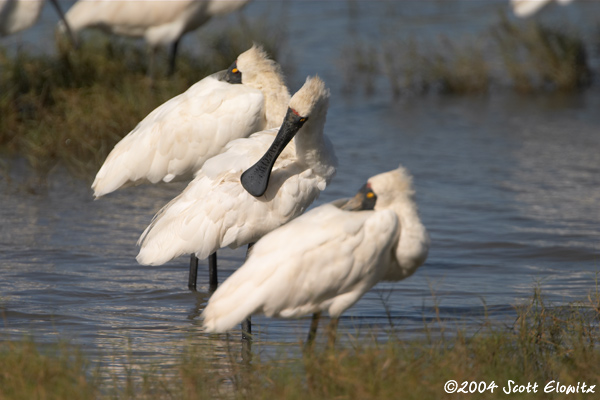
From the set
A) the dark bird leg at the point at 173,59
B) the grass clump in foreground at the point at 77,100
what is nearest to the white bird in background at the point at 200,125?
the grass clump in foreground at the point at 77,100

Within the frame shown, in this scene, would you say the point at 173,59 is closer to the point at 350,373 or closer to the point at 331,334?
the point at 331,334

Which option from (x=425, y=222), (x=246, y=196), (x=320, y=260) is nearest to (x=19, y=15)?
(x=425, y=222)

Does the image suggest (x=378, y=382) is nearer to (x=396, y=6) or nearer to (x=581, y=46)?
(x=581, y=46)

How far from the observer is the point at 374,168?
10.5 m

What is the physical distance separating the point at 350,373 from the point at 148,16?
26.1 feet

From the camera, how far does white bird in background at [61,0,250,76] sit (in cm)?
1109

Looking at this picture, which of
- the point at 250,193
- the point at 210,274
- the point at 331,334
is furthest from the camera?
the point at 210,274

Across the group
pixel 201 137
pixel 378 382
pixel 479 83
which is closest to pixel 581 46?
pixel 479 83

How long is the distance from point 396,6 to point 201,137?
13619 millimetres

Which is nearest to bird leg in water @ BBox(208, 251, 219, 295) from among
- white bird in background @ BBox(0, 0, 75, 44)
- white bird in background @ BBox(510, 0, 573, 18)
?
white bird in background @ BBox(0, 0, 75, 44)

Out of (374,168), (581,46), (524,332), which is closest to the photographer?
(524,332)

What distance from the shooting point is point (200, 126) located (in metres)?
7.25

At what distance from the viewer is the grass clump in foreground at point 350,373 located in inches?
155

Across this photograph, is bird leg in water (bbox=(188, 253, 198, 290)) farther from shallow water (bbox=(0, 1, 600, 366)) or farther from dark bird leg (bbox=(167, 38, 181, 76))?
dark bird leg (bbox=(167, 38, 181, 76))
